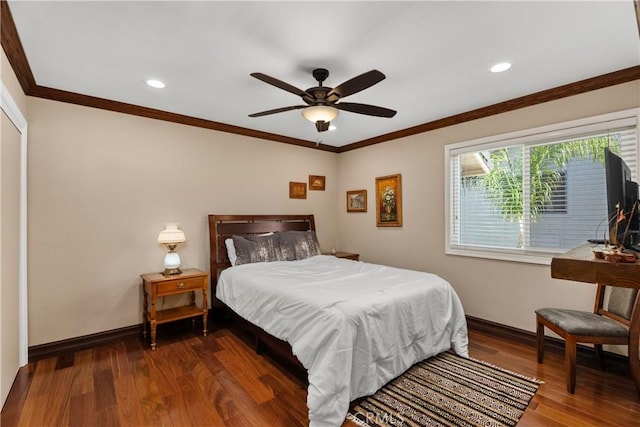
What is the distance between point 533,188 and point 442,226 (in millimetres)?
1059

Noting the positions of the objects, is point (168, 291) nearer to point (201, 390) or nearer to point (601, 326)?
point (201, 390)

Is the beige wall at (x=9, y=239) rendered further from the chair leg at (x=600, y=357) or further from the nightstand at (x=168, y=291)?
the chair leg at (x=600, y=357)

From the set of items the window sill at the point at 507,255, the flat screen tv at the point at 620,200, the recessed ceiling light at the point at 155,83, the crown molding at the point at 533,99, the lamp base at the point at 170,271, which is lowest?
the lamp base at the point at 170,271

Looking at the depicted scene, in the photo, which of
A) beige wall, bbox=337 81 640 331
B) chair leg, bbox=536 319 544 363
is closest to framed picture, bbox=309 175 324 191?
beige wall, bbox=337 81 640 331

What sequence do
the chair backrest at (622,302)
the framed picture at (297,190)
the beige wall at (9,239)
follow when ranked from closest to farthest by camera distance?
the beige wall at (9,239), the chair backrest at (622,302), the framed picture at (297,190)

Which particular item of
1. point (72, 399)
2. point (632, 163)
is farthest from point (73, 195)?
point (632, 163)

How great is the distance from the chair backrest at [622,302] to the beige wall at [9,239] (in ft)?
15.1

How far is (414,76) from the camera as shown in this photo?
2652mm

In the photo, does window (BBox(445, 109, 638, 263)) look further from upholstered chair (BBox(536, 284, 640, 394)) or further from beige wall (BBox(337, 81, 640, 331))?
upholstered chair (BBox(536, 284, 640, 394))

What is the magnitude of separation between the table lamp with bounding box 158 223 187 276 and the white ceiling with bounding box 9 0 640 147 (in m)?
1.42

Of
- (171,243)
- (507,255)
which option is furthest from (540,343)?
(171,243)

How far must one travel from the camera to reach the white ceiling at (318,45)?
1.79 metres

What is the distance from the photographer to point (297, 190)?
15.8ft

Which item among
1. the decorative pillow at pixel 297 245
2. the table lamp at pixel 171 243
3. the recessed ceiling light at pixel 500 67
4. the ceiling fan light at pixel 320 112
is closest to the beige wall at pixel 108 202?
the table lamp at pixel 171 243
